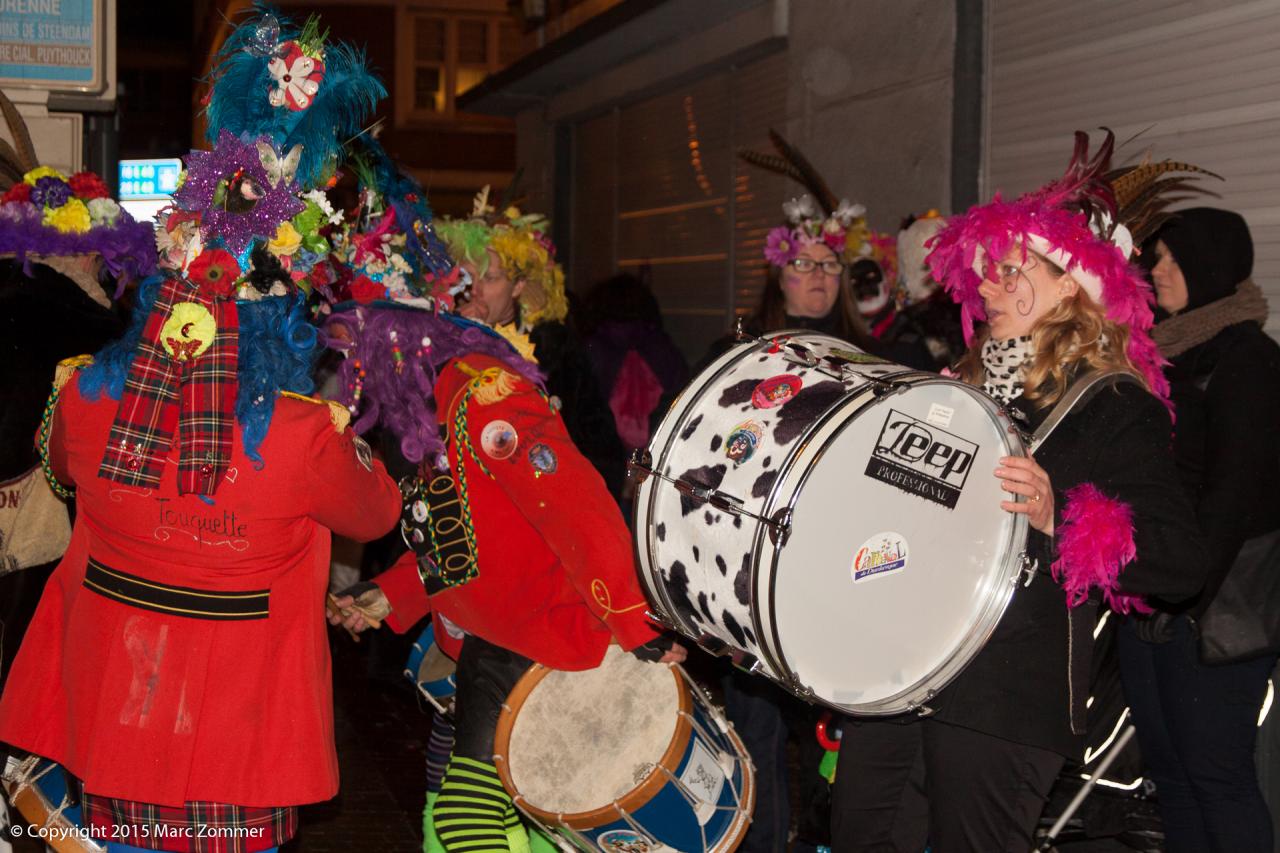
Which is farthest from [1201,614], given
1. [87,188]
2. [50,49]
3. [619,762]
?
[50,49]

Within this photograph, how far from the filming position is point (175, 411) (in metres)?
2.84

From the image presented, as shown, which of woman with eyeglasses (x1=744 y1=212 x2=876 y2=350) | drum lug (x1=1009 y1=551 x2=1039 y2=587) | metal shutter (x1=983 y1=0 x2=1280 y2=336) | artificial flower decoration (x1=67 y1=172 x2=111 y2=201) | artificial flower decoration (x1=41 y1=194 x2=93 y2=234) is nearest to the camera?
drum lug (x1=1009 y1=551 x2=1039 y2=587)

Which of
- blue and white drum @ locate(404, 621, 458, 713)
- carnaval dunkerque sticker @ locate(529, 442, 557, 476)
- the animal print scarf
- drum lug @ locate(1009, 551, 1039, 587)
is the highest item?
the animal print scarf

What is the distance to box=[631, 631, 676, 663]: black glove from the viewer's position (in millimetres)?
3283

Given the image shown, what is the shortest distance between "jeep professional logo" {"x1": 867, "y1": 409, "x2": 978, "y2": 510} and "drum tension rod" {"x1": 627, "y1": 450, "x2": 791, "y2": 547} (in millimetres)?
261

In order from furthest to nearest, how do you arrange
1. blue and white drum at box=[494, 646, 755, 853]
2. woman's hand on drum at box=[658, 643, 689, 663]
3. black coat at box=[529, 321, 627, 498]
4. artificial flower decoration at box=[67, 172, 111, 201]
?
1. black coat at box=[529, 321, 627, 498]
2. artificial flower decoration at box=[67, 172, 111, 201]
3. woman's hand on drum at box=[658, 643, 689, 663]
4. blue and white drum at box=[494, 646, 755, 853]

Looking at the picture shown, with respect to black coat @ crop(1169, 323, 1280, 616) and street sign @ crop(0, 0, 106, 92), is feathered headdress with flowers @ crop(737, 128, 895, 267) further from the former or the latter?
street sign @ crop(0, 0, 106, 92)

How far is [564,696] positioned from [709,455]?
764mm

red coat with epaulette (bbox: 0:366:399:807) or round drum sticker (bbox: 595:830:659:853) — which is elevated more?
red coat with epaulette (bbox: 0:366:399:807)

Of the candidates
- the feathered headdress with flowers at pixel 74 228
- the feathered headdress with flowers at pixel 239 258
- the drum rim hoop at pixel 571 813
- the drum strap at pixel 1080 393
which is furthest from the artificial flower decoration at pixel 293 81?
the drum strap at pixel 1080 393

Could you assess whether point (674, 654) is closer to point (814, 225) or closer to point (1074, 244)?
point (1074, 244)

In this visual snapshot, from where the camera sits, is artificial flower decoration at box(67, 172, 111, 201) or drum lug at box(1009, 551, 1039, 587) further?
artificial flower decoration at box(67, 172, 111, 201)

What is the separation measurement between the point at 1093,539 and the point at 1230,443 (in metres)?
1.13

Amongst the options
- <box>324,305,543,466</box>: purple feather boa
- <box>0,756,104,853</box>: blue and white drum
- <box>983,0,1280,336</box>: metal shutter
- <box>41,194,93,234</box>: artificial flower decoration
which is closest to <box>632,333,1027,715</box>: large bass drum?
<box>324,305,543,466</box>: purple feather boa
